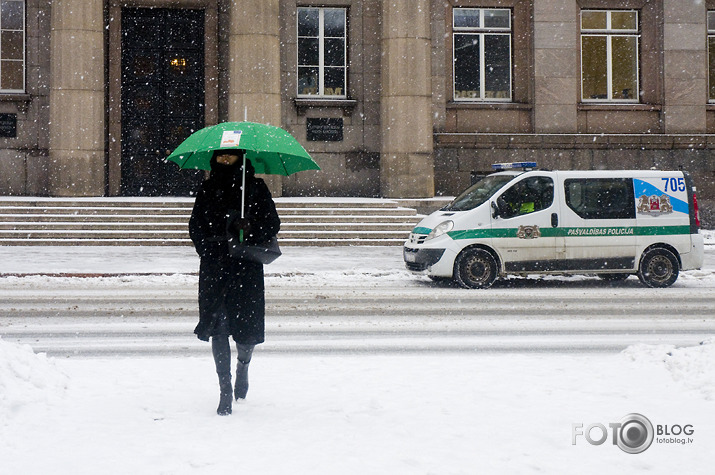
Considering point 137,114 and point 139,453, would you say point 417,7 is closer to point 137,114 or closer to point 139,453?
point 137,114

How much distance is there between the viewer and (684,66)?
24203 mm

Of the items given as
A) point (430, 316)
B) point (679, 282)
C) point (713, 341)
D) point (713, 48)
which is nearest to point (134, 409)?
point (713, 341)

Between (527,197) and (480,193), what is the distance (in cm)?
80

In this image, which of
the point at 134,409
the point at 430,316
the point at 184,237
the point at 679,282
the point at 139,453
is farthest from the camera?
the point at 184,237

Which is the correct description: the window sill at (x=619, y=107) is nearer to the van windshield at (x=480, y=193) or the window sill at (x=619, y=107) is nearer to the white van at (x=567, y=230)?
the white van at (x=567, y=230)

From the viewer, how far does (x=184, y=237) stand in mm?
19125

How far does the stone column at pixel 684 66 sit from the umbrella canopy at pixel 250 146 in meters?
20.4

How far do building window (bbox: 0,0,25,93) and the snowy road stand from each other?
11542mm

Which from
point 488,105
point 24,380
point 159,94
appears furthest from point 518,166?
point 159,94

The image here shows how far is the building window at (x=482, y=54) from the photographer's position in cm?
2408

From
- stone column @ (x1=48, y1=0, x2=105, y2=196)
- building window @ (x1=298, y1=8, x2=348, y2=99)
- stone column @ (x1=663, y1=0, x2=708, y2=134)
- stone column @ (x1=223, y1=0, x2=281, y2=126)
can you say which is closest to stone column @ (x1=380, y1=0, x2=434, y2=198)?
building window @ (x1=298, y1=8, x2=348, y2=99)

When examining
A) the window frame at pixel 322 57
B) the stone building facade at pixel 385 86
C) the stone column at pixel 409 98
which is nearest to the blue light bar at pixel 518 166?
the stone column at pixel 409 98

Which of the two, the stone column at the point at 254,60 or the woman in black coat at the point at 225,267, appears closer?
the woman in black coat at the point at 225,267

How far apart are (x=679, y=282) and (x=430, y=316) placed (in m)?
6.05
